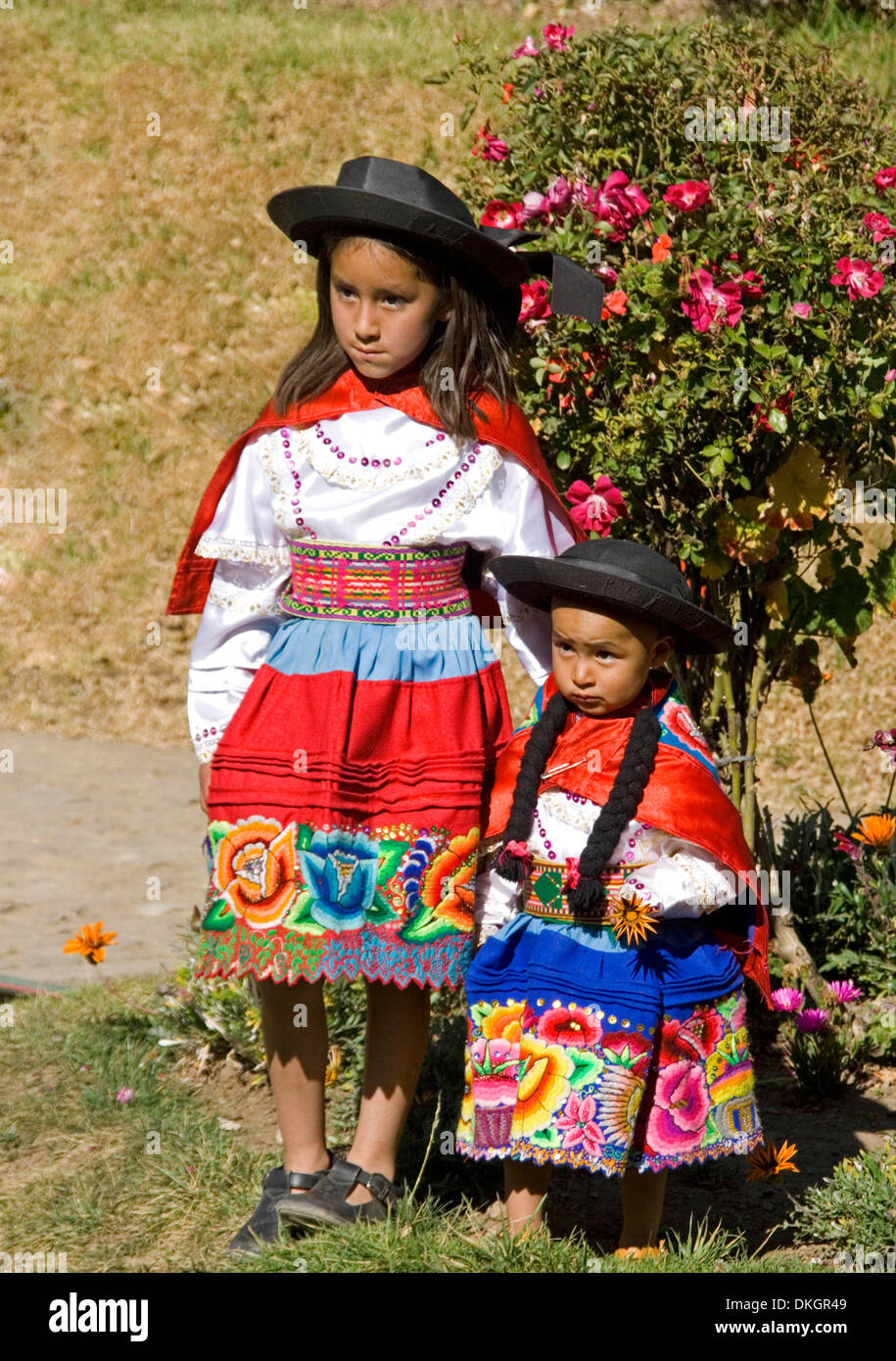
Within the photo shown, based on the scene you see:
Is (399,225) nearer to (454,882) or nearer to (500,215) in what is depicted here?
(500,215)

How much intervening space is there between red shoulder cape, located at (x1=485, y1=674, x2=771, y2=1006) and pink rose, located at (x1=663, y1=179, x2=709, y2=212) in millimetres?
1201

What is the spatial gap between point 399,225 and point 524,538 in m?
0.63

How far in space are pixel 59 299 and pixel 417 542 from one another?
28.8ft

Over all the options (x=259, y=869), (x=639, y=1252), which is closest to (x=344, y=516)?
(x=259, y=869)

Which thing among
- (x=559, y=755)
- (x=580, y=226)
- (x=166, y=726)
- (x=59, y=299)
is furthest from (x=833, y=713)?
(x=59, y=299)

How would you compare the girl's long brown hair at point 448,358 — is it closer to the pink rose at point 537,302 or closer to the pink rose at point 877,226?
the pink rose at point 537,302

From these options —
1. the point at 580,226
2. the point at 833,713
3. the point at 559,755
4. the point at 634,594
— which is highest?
the point at 580,226

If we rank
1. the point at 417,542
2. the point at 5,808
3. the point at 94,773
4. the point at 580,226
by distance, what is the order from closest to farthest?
the point at 417,542 < the point at 580,226 < the point at 5,808 < the point at 94,773

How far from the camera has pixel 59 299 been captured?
10.9m

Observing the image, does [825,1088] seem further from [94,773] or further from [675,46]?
[94,773]

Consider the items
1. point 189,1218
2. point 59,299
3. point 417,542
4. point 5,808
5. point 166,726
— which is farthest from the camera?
point 59,299

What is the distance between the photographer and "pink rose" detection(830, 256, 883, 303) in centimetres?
349

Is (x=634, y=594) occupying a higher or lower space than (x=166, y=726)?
higher

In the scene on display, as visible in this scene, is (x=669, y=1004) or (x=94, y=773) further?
(x=94, y=773)
